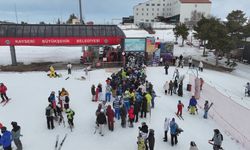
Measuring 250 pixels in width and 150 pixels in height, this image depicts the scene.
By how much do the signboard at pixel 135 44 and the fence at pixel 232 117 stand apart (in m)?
12.6

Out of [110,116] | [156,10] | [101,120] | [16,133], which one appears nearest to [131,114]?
[110,116]

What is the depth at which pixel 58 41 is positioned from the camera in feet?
93.2

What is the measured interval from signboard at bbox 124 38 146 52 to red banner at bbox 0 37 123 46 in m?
1.92

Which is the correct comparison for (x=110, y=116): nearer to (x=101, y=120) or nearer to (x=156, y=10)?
(x=101, y=120)

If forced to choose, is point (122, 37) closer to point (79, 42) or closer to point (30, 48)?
point (79, 42)

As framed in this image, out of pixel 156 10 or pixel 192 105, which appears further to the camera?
pixel 156 10

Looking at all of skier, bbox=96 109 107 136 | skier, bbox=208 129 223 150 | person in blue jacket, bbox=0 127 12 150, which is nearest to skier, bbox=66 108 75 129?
skier, bbox=96 109 107 136

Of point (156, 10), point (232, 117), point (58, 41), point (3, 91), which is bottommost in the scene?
point (232, 117)

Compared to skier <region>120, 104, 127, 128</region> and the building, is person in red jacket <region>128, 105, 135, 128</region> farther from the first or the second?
the building

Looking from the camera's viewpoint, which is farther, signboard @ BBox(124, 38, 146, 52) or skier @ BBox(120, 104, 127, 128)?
signboard @ BBox(124, 38, 146, 52)

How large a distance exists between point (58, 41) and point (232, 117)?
2154cm

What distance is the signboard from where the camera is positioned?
91.1ft

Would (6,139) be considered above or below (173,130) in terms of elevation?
above

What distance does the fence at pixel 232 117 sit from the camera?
40.4ft
